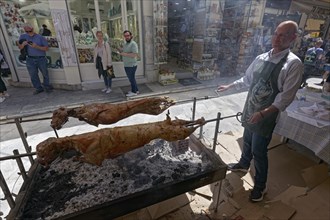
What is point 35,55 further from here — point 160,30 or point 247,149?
point 247,149

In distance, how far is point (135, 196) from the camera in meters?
1.67

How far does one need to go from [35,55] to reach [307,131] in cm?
700

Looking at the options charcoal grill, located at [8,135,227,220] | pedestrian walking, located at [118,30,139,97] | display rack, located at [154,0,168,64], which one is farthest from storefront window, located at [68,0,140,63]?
charcoal grill, located at [8,135,227,220]

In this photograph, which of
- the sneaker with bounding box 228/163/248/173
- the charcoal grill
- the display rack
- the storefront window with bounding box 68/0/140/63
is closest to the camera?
the charcoal grill

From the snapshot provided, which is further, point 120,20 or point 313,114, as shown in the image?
point 120,20

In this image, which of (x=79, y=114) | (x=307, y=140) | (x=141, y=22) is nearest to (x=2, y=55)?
(x=141, y=22)

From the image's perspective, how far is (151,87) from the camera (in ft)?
22.5

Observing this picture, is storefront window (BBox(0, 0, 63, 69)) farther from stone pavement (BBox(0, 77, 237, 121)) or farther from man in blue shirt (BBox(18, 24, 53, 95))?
stone pavement (BBox(0, 77, 237, 121))

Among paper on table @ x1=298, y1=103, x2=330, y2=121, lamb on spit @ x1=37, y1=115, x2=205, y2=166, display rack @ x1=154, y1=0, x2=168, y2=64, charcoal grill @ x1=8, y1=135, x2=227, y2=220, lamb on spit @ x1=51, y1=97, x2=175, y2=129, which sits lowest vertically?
charcoal grill @ x1=8, y1=135, x2=227, y2=220

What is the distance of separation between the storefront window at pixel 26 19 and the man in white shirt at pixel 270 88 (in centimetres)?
599

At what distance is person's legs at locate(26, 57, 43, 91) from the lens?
578 centimetres

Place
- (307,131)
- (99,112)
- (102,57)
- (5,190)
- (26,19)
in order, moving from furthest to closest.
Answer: (26,19)
(102,57)
(307,131)
(99,112)
(5,190)

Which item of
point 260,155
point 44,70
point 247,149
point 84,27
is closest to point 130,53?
point 84,27

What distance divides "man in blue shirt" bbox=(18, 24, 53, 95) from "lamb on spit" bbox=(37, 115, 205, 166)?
5.35 metres
